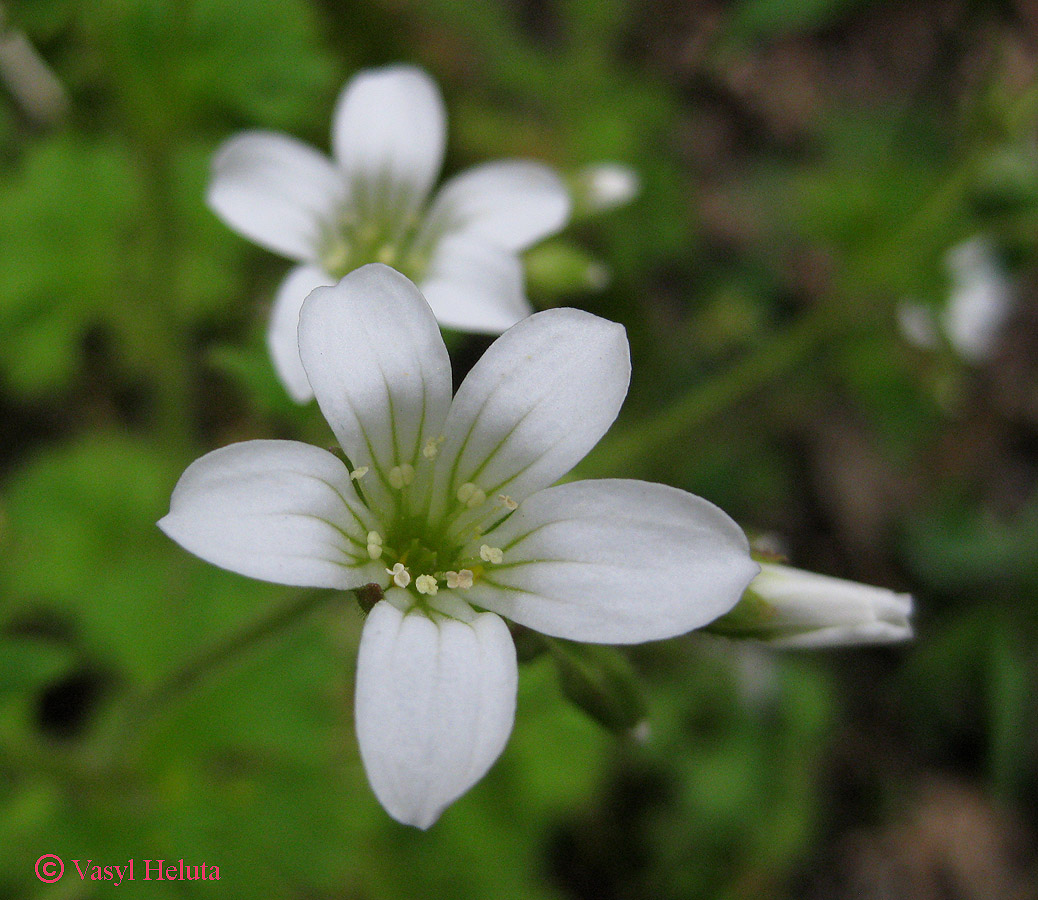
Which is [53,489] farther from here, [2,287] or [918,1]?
[918,1]

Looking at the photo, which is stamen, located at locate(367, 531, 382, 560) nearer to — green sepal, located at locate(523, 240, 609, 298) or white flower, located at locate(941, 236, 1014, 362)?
green sepal, located at locate(523, 240, 609, 298)

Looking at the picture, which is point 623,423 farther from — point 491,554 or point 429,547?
point 491,554

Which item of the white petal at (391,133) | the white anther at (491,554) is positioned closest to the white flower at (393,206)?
the white petal at (391,133)

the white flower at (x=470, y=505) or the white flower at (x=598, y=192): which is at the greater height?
the white flower at (x=470, y=505)

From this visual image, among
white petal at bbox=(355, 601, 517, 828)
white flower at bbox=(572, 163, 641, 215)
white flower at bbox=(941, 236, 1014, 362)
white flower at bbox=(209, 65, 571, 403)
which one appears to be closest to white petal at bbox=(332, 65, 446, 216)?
white flower at bbox=(209, 65, 571, 403)

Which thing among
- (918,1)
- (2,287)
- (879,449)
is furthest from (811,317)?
(918,1)

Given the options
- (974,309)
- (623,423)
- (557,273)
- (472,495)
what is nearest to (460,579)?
(472,495)

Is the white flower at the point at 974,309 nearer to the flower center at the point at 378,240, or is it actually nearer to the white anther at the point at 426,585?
the flower center at the point at 378,240
